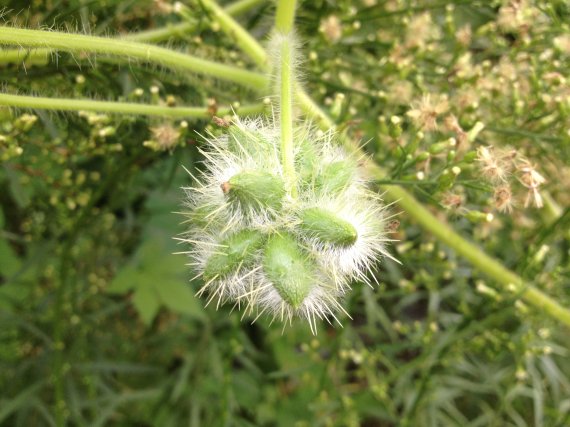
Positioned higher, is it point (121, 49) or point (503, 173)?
point (121, 49)

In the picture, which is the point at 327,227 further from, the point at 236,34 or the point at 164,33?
the point at 164,33

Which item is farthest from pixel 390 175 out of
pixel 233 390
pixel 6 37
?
pixel 233 390

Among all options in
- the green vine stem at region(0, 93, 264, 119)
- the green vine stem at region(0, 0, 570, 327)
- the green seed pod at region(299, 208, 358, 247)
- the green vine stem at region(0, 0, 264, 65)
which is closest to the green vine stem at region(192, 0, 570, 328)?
the green vine stem at region(0, 0, 570, 327)

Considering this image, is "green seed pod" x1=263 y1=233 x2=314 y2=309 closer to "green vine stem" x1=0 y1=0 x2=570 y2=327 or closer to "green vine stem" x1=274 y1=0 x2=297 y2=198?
"green vine stem" x1=274 y1=0 x2=297 y2=198

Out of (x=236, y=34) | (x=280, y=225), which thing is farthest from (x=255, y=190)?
(x=236, y=34)

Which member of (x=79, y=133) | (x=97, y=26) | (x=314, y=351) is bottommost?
(x=314, y=351)

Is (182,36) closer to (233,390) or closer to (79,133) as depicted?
(79,133)

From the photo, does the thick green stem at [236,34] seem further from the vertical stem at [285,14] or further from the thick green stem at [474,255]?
the thick green stem at [474,255]
